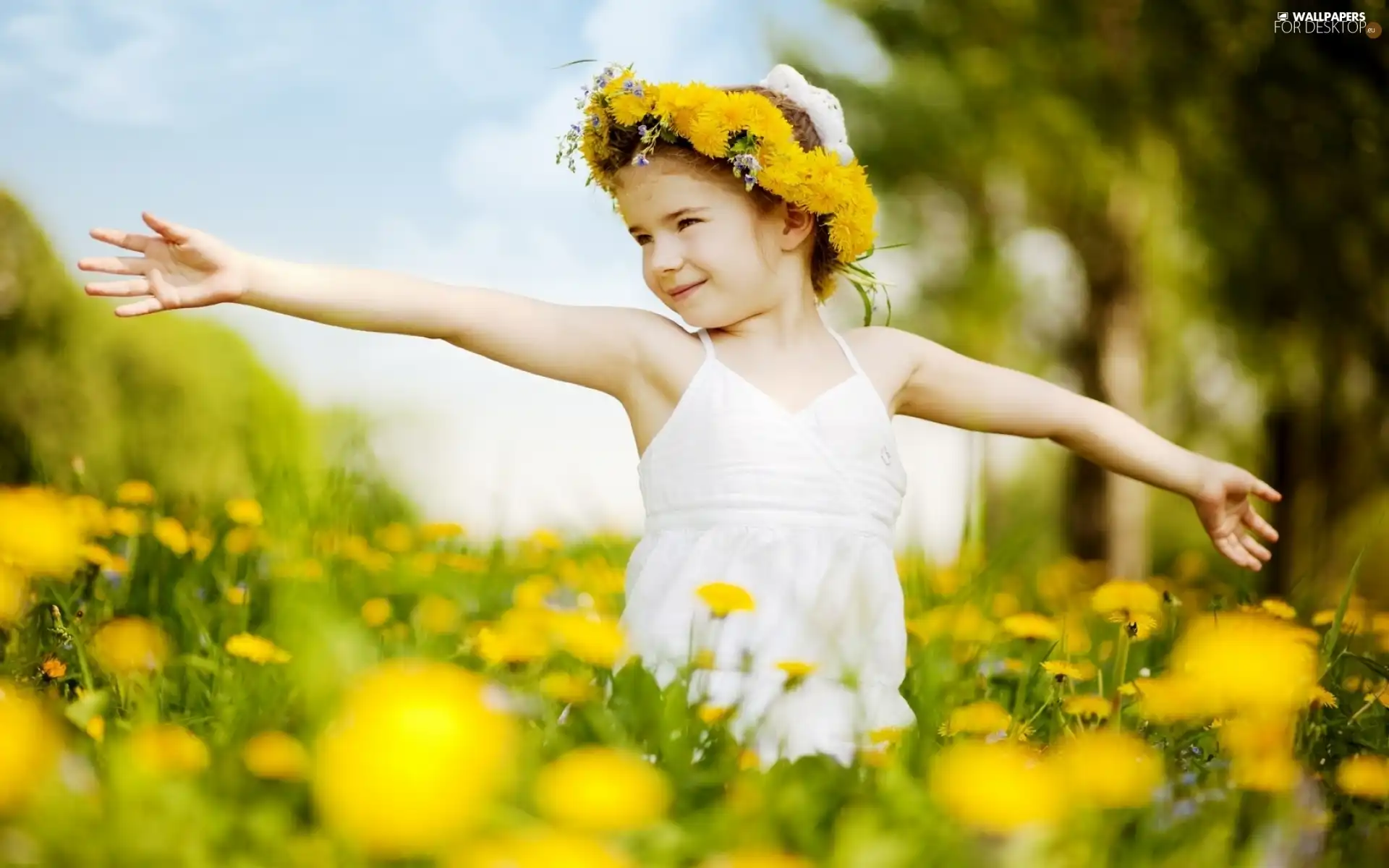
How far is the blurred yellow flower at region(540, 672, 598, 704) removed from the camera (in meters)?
1.51

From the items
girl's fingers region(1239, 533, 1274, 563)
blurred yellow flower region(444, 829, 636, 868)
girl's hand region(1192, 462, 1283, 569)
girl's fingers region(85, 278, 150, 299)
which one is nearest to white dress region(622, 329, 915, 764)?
girl's hand region(1192, 462, 1283, 569)

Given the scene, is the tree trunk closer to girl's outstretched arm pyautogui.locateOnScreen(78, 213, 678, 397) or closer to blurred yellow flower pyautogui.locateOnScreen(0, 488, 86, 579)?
girl's outstretched arm pyautogui.locateOnScreen(78, 213, 678, 397)

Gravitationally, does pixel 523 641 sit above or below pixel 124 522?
below

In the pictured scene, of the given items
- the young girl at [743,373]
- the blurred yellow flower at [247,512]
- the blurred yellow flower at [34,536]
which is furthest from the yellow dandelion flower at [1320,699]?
the blurred yellow flower at [247,512]

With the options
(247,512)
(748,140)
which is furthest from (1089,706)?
(247,512)

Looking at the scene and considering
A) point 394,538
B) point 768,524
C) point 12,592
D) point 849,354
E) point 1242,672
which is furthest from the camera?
point 394,538

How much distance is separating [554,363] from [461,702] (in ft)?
5.47

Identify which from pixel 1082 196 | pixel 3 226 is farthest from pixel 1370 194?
pixel 3 226

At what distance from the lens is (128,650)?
192 centimetres

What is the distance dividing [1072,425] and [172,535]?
80.1 inches

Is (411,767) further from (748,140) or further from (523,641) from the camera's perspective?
(748,140)

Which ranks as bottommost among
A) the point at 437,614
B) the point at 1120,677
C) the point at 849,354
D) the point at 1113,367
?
the point at 1120,677

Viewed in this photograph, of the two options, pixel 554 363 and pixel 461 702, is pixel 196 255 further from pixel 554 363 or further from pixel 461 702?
pixel 461 702

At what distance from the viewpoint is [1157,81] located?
651 cm
